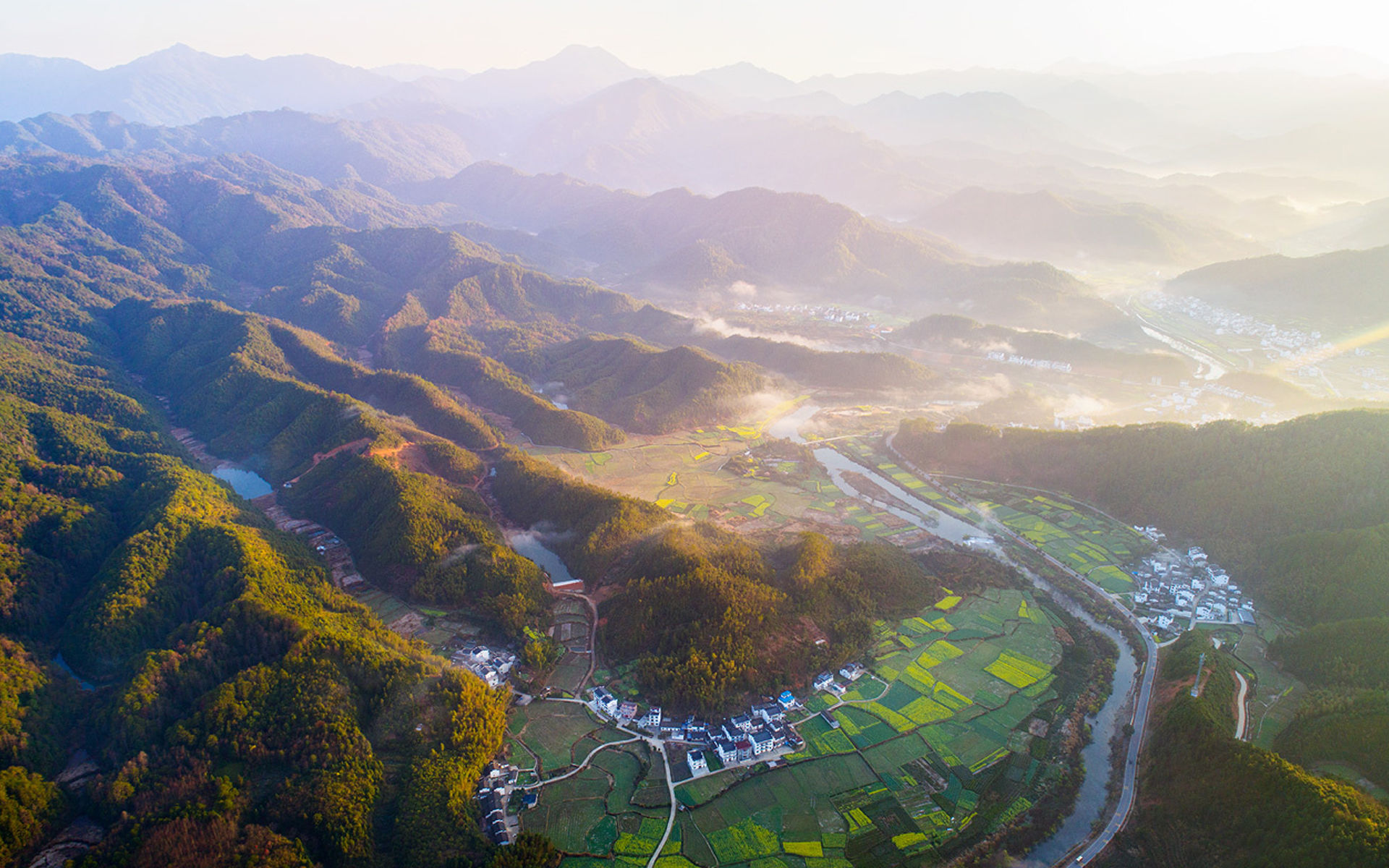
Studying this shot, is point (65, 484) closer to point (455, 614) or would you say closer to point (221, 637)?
point (221, 637)

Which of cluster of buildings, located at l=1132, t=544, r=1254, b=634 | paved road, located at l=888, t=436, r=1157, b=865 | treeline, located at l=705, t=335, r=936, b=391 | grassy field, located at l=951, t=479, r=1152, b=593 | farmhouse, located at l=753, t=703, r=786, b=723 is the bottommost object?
treeline, located at l=705, t=335, r=936, b=391

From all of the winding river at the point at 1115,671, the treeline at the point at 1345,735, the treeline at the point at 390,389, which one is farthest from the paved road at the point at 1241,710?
the treeline at the point at 390,389

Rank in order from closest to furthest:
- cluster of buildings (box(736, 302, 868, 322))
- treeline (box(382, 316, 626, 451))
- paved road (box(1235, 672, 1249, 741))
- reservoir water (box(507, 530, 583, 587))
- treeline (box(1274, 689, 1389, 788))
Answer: treeline (box(1274, 689, 1389, 788)) < paved road (box(1235, 672, 1249, 741)) < reservoir water (box(507, 530, 583, 587)) < treeline (box(382, 316, 626, 451)) < cluster of buildings (box(736, 302, 868, 322))

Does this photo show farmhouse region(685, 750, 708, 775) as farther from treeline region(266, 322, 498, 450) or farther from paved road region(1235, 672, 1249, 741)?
treeline region(266, 322, 498, 450)

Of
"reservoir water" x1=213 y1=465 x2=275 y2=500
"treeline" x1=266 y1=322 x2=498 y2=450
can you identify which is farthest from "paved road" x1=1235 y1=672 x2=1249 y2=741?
"reservoir water" x1=213 y1=465 x2=275 y2=500

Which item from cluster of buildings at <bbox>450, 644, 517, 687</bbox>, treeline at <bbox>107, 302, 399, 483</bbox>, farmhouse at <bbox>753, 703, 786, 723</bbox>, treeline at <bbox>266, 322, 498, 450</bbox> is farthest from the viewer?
treeline at <bbox>266, 322, 498, 450</bbox>

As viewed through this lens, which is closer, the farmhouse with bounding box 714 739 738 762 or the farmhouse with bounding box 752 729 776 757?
the farmhouse with bounding box 714 739 738 762

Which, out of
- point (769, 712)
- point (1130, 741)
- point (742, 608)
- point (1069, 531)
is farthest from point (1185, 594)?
point (769, 712)

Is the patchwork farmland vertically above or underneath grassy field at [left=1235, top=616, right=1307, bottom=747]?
above
